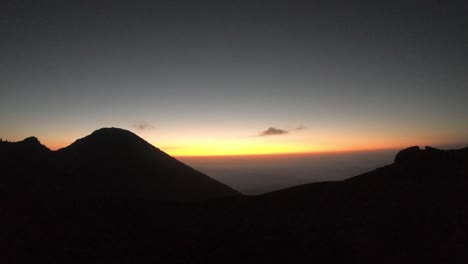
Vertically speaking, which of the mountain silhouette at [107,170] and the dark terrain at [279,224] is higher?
the mountain silhouette at [107,170]

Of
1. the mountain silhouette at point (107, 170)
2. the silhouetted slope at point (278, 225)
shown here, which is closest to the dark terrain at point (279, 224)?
the silhouetted slope at point (278, 225)

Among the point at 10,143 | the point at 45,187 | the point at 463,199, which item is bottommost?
the point at 463,199

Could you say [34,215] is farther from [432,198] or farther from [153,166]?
[153,166]

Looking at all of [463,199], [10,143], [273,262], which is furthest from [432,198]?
[10,143]

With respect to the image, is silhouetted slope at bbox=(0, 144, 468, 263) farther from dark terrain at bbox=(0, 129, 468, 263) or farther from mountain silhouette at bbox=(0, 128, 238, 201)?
mountain silhouette at bbox=(0, 128, 238, 201)

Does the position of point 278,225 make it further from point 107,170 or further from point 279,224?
point 107,170

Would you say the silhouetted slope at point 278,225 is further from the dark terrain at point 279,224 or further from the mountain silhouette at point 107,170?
the mountain silhouette at point 107,170
